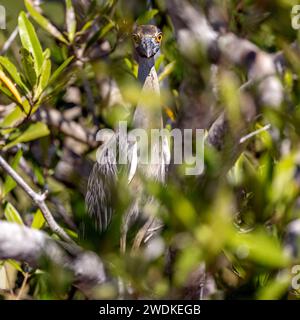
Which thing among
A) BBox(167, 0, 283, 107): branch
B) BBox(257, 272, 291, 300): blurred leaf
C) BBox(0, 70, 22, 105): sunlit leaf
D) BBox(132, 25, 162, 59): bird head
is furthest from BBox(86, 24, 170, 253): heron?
BBox(257, 272, 291, 300): blurred leaf

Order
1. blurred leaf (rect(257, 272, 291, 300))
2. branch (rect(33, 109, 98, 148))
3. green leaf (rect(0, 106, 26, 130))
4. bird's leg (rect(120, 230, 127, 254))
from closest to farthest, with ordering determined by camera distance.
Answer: blurred leaf (rect(257, 272, 291, 300))
bird's leg (rect(120, 230, 127, 254))
green leaf (rect(0, 106, 26, 130))
branch (rect(33, 109, 98, 148))

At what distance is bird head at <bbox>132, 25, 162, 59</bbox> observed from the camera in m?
1.74

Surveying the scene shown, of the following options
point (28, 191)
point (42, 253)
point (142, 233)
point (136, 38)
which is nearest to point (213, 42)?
point (136, 38)

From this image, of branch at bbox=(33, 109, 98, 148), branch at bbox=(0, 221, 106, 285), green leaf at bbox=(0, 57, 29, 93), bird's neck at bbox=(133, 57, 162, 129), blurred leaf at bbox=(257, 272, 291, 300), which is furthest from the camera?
branch at bbox=(33, 109, 98, 148)

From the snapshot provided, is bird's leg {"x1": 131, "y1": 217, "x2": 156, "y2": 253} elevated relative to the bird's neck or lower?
lower

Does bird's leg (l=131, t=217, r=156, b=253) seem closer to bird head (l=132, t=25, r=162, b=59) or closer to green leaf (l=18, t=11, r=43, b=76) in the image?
bird head (l=132, t=25, r=162, b=59)

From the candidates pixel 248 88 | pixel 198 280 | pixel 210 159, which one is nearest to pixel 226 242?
pixel 210 159

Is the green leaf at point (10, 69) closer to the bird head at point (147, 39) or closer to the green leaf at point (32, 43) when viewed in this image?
the green leaf at point (32, 43)

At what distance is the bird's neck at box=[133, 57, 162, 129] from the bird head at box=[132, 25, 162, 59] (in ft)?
0.19

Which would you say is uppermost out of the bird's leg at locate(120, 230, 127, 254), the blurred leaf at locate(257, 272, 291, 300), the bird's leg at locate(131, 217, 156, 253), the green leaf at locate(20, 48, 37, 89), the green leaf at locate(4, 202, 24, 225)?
the green leaf at locate(20, 48, 37, 89)

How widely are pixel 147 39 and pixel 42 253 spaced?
2.52ft

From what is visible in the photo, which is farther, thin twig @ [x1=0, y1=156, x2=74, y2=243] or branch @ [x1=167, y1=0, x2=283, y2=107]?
branch @ [x1=167, y1=0, x2=283, y2=107]

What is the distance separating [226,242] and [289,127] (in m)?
0.39
